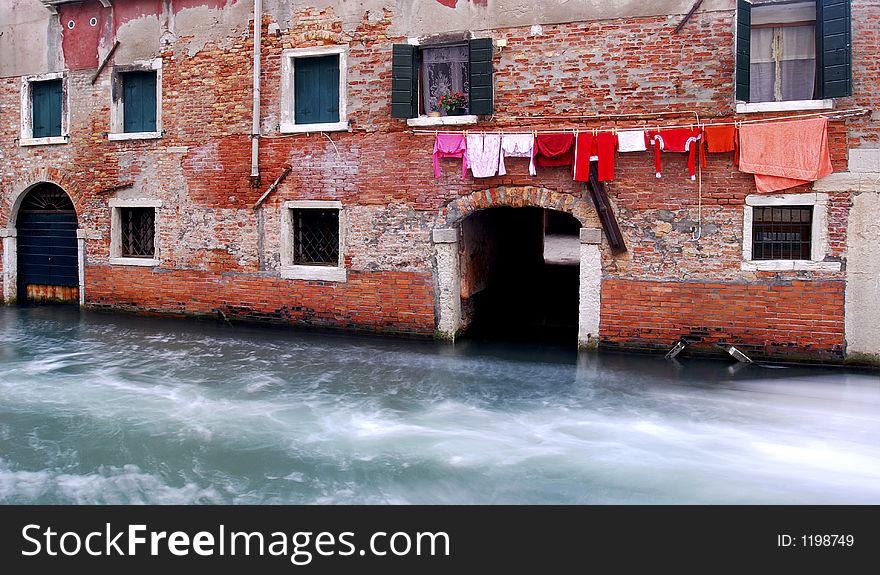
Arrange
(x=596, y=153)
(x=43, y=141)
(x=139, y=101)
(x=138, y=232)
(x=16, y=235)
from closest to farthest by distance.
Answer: (x=596, y=153)
(x=139, y=101)
(x=138, y=232)
(x=43, y=141)
(x=16, y=235)

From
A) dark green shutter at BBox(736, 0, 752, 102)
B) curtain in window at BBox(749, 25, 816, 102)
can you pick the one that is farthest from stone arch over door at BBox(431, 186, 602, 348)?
curtain in window at BBox(749, 25, 816, 102)

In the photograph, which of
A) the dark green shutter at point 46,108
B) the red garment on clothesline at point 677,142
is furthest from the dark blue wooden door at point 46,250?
the red garment on clothesline at point 677,142

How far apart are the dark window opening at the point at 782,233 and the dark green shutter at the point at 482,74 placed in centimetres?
349

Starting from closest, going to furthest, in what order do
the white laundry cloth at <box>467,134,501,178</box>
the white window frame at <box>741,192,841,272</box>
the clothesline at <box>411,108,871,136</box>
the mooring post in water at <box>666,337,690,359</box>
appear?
the clothesline at <box>411,108,871,136</box> < the white window frame at <box>741,192,841,272</box> < the mooring post in water at <box>666,337,690,359</box> < the white laundry cloth at <box>467,134,501,178</box>

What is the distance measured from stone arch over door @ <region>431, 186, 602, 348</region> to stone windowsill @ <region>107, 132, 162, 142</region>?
4.98 meters

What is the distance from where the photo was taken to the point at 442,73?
31.4ft

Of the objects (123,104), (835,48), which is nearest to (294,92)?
(123,104)

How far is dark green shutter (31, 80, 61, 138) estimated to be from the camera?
476 inches

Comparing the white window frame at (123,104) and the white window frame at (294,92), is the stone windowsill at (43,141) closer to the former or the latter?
the white window frame at (123,104)

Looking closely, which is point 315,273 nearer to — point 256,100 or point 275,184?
point 275,184

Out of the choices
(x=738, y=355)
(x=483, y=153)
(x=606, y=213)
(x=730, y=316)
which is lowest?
(x=738, y=355)

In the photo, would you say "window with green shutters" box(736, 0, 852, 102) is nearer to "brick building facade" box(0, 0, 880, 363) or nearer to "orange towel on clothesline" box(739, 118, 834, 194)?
"brick building facade" box(0, 0, 880, 363)

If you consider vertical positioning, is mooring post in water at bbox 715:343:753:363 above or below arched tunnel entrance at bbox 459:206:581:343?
below

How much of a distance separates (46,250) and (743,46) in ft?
38.2
